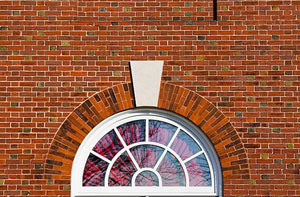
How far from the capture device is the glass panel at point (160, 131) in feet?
21.9

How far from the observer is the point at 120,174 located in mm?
6602

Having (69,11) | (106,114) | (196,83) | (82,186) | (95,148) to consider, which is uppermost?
(69,11)

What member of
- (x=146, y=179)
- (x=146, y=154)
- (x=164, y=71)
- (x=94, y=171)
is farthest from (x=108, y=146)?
(x=164, y=71)

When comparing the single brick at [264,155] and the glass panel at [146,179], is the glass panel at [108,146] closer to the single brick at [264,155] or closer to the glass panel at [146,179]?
the glass panel at [146,179]

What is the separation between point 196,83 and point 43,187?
2.61 meters

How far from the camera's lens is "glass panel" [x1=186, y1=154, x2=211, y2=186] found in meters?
6.60

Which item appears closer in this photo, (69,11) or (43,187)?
(43,187)

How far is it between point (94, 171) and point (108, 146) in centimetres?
41

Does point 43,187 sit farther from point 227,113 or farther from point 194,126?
point 227,113

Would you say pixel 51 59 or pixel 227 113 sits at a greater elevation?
pixel 51 59

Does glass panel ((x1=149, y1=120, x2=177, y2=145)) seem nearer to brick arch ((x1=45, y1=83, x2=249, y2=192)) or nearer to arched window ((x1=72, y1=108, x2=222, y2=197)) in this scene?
arched window ((x1=72, y1=108, x2=222, y2=197))

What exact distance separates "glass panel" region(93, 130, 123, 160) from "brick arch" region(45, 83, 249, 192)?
284mm

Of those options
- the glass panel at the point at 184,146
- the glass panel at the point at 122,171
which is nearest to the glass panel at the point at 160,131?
the glass panel at the point at 184,146

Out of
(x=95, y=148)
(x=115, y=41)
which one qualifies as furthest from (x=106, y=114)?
(x=115, y=41)
